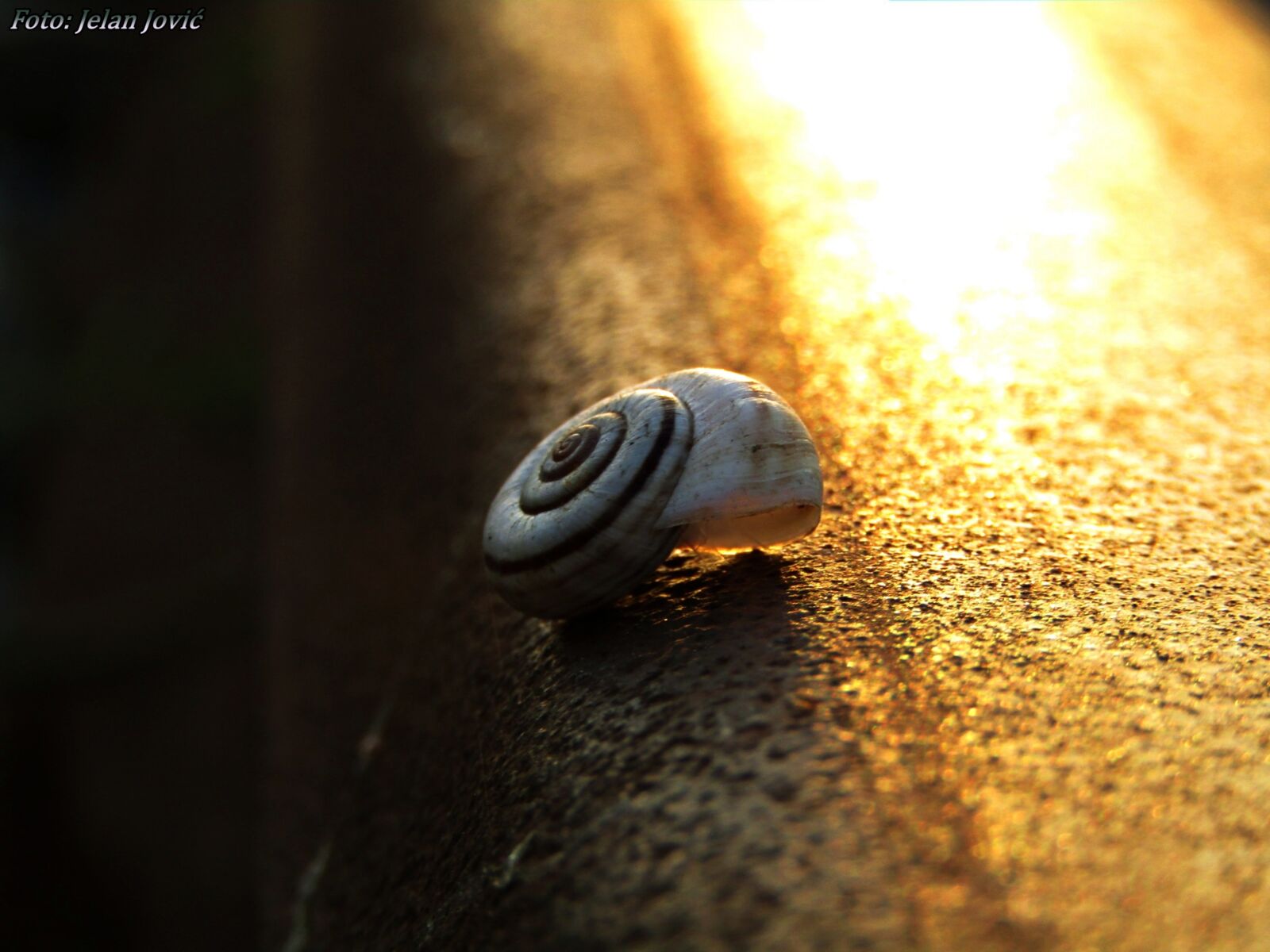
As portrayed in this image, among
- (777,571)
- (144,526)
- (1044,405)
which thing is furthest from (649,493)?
(144,526)

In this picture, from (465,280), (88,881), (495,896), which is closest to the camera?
(495,896)

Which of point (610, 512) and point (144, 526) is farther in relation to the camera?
point (144, 526)

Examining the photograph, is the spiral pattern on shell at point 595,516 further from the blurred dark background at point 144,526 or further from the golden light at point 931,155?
Result: the blurred dark background at point 144,526

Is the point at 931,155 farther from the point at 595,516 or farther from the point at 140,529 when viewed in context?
the point at 140,529

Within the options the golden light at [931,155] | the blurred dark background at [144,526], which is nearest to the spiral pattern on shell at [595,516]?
the golden light at [931,155]

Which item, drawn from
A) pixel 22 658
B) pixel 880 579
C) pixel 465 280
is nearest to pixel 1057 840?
pixel 880 579

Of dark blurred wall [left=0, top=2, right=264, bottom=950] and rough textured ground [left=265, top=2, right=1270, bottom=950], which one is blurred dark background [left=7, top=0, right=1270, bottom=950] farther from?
rough textured ground [left=265, top=2, right=1270, bottom=950]

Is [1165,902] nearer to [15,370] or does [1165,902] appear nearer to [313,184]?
[313,184]
